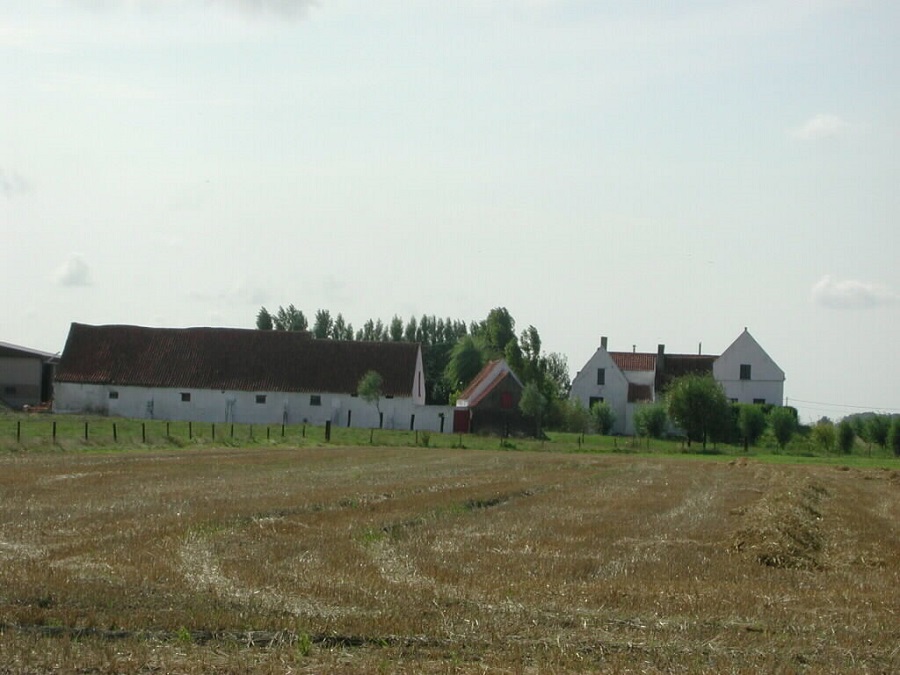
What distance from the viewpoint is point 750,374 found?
9569 centimetres

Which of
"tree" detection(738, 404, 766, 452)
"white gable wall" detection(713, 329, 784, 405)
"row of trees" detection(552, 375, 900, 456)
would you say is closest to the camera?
"row of trees" detection(552, 375, 900, 456)

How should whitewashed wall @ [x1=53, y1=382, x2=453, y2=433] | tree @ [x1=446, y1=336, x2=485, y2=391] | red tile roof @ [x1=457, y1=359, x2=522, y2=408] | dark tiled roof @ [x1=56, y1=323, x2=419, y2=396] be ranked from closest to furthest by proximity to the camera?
1. whitewashed wall @ [x1=53, y1=382, x2=453, y2=433]
2. dark tiled roof @ [x1=56, y1=323, x2=419, y2=396]
3. red tile roof @ [x1=457, y1=359, x2=522, y2=408]
4. tree @ [x1=446, y1=336, x2=485, y2=391]

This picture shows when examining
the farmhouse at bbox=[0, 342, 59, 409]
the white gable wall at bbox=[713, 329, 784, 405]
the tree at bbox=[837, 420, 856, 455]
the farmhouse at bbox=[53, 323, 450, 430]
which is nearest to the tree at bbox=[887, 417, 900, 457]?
the tree at bbox=[837, 420, 856, 455]

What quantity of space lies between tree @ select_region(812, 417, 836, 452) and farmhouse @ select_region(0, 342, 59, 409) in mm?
55876

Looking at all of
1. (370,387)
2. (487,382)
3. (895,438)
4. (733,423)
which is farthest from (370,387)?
(895,438)

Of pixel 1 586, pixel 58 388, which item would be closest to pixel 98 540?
pixel 1 586

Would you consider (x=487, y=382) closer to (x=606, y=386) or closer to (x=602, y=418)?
(x=602, y=418)

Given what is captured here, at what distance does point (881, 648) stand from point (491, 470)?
28776 mm

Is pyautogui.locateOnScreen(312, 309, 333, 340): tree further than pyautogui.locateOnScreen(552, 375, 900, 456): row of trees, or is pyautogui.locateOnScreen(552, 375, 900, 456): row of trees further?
pyautogui.locateOnScreen(312, 309, 333, 340): tree

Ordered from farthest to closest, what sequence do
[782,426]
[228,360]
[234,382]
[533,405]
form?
[228,360] → [234,382] → [533,405] → [782,426]

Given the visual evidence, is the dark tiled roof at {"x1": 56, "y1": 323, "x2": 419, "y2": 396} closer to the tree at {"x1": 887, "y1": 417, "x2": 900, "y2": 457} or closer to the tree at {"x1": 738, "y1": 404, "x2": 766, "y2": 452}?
the tree at {"x1": 738, "y1": 404, "x2": 766, "y2": 452}

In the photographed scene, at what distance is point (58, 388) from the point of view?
84000 millimetres

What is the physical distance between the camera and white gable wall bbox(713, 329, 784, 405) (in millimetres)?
95125

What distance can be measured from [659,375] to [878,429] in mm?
21936
